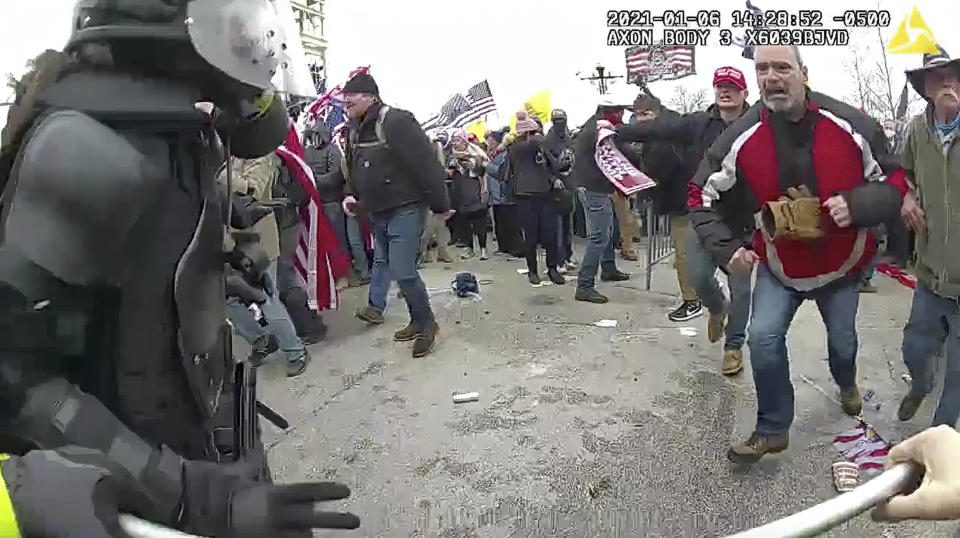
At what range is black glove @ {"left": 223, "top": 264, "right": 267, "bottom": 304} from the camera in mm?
1865

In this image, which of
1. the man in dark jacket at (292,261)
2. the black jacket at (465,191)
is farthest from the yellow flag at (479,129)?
the man in dark jacket at (292,261)

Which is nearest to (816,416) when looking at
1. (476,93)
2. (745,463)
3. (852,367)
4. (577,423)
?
(852,367)

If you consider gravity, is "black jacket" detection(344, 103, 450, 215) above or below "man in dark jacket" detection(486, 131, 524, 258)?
above

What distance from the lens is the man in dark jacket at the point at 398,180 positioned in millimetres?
5422

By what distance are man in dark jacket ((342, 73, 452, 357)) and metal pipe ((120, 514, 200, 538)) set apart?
14.0 ft

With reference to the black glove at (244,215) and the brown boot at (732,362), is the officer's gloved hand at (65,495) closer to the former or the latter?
the black glove at (244,215)

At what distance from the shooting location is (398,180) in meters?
5.46

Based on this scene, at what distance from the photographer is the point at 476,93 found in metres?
13.6

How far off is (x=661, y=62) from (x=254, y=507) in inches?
350

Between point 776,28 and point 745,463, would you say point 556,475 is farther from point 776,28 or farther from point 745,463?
point 776,28

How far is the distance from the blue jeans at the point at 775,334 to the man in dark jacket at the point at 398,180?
2.47 metres

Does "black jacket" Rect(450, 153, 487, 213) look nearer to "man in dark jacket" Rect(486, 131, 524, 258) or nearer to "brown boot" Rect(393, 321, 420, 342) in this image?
"man in dark jacket" Rect(486, 131, 524, 258)

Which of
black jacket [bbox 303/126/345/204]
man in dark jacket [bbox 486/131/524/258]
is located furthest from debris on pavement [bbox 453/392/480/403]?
man in dark jacket [bbox 486/131/524/258]

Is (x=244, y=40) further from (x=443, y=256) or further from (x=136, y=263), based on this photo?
(x=443, y=256)
